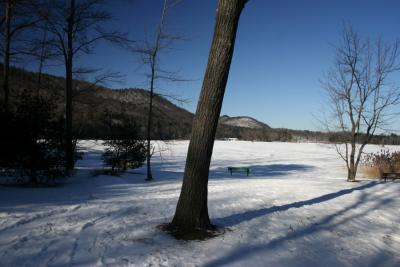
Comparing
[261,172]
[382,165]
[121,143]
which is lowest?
[261,172]

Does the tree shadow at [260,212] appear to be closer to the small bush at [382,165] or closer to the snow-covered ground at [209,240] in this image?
the snow-covered ground at [209,240]

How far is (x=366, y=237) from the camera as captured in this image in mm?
5648

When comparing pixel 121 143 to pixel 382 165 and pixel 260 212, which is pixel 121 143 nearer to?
pixel 260 212

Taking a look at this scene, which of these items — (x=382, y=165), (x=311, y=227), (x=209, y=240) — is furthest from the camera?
(x=382, y=165)

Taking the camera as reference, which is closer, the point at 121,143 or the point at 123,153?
the point at 121,143

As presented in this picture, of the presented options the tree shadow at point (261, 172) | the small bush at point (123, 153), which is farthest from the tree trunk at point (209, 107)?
the tree shadow at point (261, 172)

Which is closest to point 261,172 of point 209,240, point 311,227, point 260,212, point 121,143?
point 121,143

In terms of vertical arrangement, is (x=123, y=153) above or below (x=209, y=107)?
below

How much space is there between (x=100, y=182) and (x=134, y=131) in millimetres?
5666

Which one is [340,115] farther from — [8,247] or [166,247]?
[8,247]

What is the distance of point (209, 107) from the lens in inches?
193

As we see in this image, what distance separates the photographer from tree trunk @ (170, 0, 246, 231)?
4.85 meters

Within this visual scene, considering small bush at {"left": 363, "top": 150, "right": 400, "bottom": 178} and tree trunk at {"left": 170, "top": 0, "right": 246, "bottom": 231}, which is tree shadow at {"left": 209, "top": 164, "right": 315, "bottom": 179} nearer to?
small bush at {"left": 363, "top": 150, "right": 400, "bottom": 178}

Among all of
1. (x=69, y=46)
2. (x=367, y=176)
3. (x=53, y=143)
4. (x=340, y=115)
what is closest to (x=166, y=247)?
(x=53, y=143)
